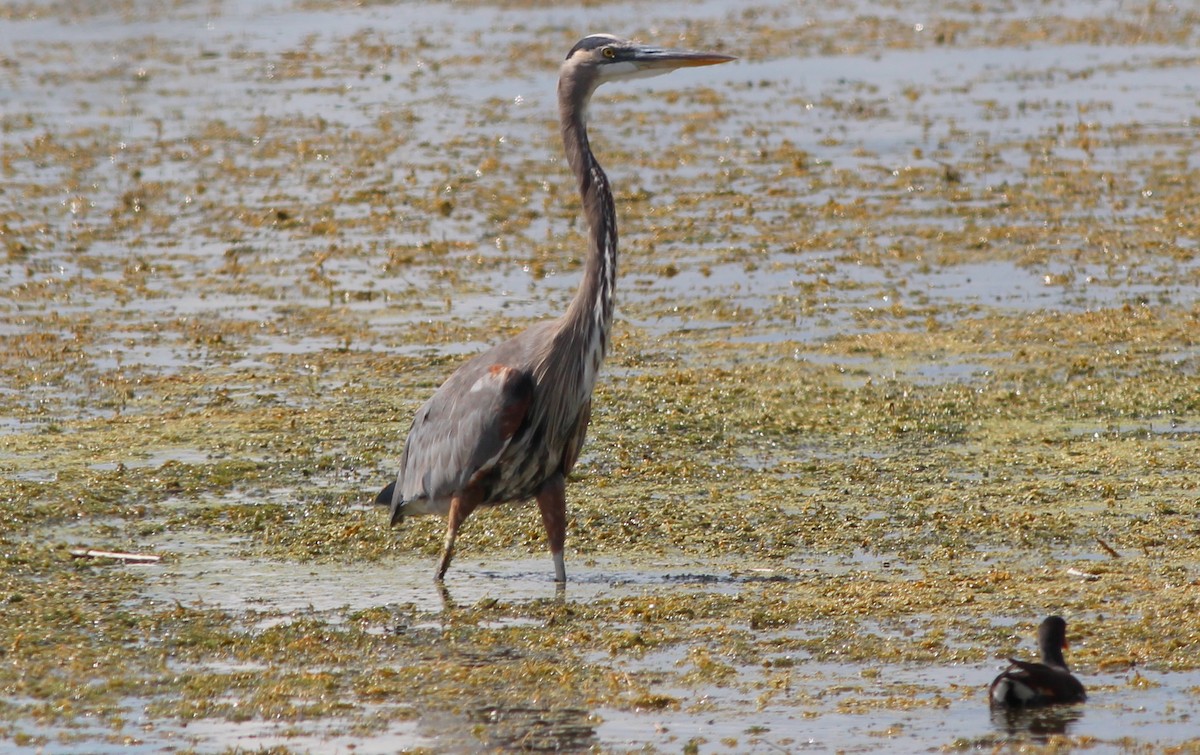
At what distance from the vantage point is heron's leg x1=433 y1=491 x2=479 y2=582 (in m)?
7.54

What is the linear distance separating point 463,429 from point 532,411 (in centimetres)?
29

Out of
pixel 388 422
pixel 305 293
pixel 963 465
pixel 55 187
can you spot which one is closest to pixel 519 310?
pixel 305 293

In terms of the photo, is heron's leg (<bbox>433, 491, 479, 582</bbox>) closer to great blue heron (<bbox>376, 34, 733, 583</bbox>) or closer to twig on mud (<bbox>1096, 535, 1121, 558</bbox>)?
great blue heron (<bbox>376, 34, 733, 583</bbox>)

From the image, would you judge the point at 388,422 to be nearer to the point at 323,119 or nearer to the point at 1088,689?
the point at 1088,689

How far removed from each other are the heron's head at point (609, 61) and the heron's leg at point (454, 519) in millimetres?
1793

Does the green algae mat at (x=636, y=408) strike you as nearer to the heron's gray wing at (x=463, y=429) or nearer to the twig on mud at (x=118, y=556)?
the twig on mud at (x=118, y=556)

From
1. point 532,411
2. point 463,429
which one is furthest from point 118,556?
point 532,411

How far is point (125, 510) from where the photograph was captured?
8.60m

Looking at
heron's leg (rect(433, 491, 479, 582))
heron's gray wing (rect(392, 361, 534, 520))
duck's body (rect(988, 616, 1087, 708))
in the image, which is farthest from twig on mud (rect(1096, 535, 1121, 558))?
heron's leg (rect(433, 491, 479, 582))

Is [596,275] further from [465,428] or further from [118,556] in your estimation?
[118,556]

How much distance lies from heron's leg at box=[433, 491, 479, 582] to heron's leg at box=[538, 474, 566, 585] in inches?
11.3

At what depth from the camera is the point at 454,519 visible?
25.1 ft

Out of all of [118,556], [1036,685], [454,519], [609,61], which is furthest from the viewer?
[609,61]

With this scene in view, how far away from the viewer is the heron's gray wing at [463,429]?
750 cm
